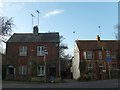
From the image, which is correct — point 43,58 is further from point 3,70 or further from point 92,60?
point 92,60

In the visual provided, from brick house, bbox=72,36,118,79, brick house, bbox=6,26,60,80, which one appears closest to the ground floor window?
brick house, bbox=6,26,60,80

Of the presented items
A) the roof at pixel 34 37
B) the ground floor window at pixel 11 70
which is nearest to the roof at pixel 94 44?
the roof at pixel 34 37

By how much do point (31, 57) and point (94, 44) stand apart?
16.8m

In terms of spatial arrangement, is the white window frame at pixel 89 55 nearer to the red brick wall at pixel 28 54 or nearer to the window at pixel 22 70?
the red brick wall at pixel 28 54

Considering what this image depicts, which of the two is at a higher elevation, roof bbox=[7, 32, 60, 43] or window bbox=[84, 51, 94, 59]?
roof bbox=[7, 32, 60, 43]

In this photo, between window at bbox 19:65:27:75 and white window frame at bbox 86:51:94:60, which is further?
white window frame at bbox 86:51:94:60

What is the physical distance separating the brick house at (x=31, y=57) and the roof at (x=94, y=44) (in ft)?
34.3

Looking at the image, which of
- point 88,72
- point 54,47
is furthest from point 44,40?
point 88,72

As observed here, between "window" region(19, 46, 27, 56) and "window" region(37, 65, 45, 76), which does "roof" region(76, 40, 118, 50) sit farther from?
"window" region(19, 46, 27, 56)

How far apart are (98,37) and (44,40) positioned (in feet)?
55.5

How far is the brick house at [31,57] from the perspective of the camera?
154 feet

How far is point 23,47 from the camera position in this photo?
48.5m

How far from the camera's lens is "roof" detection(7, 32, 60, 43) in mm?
49125

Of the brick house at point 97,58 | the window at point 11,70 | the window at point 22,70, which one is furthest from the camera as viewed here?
the brick house at point 97,58
